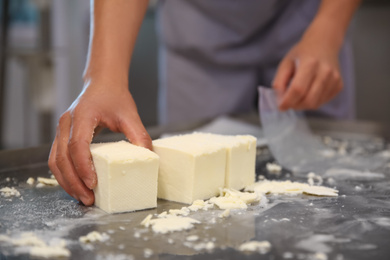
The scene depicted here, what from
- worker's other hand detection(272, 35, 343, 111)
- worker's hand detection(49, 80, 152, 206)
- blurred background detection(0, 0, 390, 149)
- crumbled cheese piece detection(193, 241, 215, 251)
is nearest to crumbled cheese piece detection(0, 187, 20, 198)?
worker's hand detection(49, 80, 152, 206)

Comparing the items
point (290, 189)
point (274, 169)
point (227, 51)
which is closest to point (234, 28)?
point (227, 51)

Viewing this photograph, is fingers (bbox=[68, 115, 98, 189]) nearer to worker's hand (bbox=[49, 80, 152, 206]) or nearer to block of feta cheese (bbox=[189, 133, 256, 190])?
worker's hand (bbox=[49, 80, 152, 206])

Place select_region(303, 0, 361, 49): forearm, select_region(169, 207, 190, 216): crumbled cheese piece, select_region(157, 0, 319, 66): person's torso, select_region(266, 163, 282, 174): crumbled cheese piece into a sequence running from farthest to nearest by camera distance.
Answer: select_region(157, 0, 319, 66): person's torso < select_region(303, 0, 361, 49): forearm < select_region(266, 163, 282, 174): crumbled cheese piece < select_region(169, 207, 190, 216): crumbled cheese piece

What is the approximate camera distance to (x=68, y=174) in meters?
1.09

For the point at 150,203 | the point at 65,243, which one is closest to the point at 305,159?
the point at 150,203

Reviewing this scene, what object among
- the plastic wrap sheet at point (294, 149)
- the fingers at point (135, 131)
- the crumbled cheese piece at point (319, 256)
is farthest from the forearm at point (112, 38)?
the crumbled cheese piece at point (319, 256)

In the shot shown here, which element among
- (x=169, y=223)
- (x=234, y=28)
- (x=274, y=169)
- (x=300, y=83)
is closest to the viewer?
(x=169, y=223)

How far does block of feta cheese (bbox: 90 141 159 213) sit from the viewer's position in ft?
3.47

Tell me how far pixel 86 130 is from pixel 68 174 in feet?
0.33

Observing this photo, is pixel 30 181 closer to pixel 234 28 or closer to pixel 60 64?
pixel 234 28

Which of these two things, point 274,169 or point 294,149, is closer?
point 274,169

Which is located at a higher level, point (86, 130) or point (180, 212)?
point (86, 130)

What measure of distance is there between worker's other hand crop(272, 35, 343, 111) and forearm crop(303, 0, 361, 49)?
21mm

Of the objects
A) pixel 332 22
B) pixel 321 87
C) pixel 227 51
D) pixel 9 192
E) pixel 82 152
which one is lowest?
pixel 9 192
